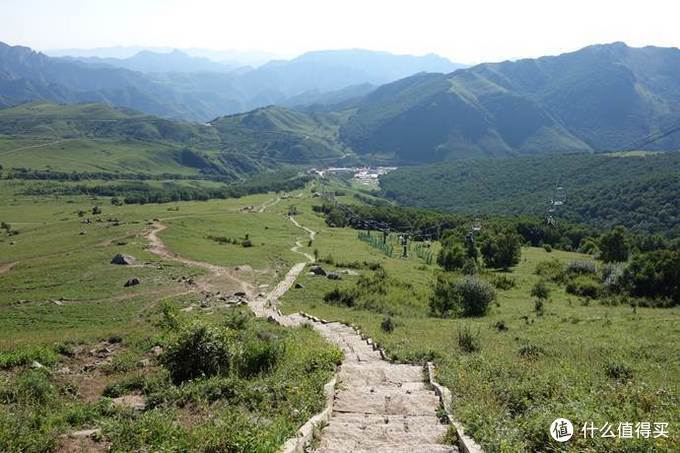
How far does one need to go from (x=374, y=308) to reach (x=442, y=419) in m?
36.1

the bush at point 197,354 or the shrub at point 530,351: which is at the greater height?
the bush at point 197,354

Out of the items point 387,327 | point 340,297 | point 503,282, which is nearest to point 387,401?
point 387,327

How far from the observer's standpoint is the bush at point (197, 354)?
21.1 m

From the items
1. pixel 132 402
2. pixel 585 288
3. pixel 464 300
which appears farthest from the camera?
pixel 585 288

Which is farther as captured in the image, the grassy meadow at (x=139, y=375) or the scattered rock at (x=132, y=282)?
the scattered rock at (x=132, y=282)

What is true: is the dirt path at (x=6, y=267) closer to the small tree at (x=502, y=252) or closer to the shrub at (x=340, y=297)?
the shrub at (x=340, y=297)

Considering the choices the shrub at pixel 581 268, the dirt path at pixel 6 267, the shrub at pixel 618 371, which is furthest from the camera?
the shrub at pixel 581 268

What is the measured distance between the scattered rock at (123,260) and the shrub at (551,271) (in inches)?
2286

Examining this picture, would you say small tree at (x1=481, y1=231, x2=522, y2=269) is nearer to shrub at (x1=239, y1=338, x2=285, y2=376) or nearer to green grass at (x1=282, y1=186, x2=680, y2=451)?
green grass at (x1=282, y1=186, x2=680, y2=451)

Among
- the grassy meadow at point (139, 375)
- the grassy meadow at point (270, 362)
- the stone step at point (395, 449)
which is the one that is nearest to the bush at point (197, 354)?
the grassy meadow at point (139, 375)

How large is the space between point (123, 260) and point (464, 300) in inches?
1681

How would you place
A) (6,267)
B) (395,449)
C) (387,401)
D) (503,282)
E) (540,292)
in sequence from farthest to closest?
(503,282) → (6,267) → (540,292) → (387,401) → (395,449)

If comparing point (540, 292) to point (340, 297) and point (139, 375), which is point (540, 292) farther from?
point (139, 375)

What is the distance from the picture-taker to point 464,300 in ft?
170
